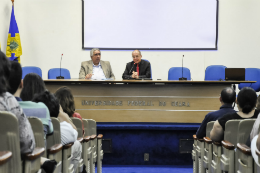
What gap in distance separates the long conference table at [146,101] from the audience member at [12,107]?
2718 mm

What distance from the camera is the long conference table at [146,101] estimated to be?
4191 mm

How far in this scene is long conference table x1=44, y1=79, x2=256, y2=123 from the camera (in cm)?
419

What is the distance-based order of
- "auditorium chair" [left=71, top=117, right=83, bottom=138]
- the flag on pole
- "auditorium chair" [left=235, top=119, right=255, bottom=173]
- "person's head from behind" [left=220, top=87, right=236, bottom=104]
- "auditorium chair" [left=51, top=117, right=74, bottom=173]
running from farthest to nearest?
the flag on pole
"person's head from behind" [left=220, top=87, right=236, bottom=104]
"auditorium chair" [left=71, top=117, right=83, bottom=138]
"auditorium chair" [left=51, top=117, right=74, bottom=173]
"auditorium chair" [left=235, top=119, right=255, bottom=173]

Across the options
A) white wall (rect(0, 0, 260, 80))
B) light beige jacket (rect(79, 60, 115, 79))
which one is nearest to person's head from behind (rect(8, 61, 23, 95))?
light beige jacket (rect(79, 60, 115, 79))

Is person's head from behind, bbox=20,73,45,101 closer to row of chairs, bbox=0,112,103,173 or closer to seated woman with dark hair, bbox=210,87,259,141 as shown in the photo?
row of chairs, bbox=0,112,103,173

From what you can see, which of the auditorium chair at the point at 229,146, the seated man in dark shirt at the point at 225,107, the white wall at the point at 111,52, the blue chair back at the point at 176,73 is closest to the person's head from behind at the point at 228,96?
the seated man in dark shirt at the point at 225,107

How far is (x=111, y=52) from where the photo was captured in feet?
22.4

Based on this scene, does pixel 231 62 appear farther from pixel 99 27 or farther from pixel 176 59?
pixel 99 27

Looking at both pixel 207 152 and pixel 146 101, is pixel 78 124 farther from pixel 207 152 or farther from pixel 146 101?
pixel 146 101

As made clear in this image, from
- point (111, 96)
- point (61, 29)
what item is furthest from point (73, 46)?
point (111, 96)

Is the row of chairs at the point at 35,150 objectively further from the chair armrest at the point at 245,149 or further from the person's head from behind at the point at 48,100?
the chair armrest at the point at 245,149

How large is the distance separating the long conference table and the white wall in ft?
8.79

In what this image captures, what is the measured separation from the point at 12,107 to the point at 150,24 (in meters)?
5.68

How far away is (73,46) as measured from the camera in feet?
22.4
